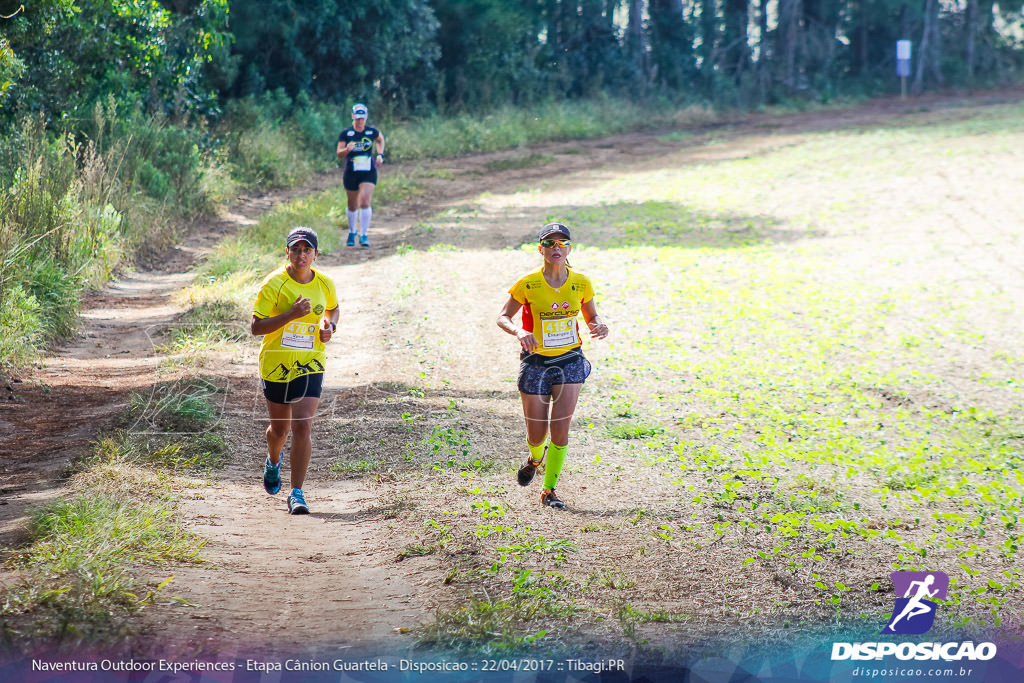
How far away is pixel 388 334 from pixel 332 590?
6.55 meters

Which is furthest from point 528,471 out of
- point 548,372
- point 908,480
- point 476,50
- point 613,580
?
point 476,50

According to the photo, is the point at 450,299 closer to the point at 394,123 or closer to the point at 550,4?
the point at 394,123

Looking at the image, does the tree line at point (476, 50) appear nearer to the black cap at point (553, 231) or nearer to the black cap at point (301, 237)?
→ the black cap at point (301, 237)

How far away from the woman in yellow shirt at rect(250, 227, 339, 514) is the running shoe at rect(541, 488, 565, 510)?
5.65 ft

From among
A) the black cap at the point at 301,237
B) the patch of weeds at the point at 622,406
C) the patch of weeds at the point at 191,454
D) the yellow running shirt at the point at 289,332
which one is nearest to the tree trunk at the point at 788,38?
the patch of weeds at the point at 622,406

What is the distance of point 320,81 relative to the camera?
102 feet

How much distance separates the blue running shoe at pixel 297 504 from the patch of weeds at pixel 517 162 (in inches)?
803

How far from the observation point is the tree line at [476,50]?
17.1m

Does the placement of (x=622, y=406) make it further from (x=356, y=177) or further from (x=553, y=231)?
(x=356, y=177)

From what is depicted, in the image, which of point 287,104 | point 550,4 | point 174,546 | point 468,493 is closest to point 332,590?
point 174,546

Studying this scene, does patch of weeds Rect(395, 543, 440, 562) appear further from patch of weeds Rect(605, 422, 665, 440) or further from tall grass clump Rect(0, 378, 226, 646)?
patch of weeds Rect(605, 422, 665, 440)

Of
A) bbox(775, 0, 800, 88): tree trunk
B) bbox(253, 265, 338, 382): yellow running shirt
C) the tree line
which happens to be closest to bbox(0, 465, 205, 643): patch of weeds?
bbox(253, 265, 338, 382): yellow running shirt

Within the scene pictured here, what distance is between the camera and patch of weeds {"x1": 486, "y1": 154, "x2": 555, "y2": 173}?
2684 cm

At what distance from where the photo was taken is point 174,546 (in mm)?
5746
